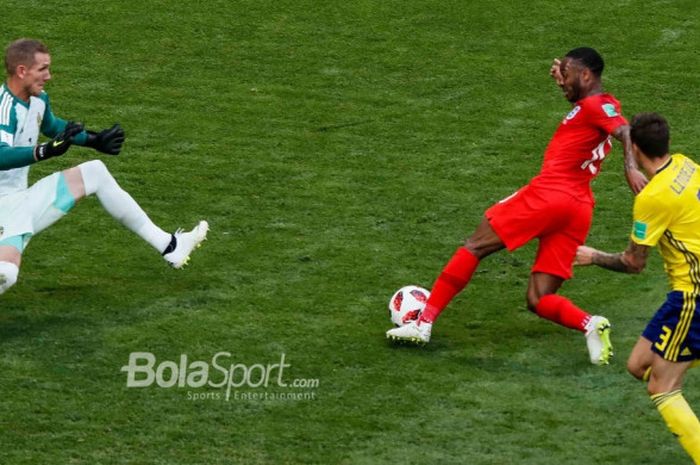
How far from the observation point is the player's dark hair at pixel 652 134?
773 centimetres

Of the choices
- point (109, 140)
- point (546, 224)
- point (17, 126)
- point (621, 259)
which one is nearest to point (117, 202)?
point (109, 140)

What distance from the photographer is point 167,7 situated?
1527 centimetres

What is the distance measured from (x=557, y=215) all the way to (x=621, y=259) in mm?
1323

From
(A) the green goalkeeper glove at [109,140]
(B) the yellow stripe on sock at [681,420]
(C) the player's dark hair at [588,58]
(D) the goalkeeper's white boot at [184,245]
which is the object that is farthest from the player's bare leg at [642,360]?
(A) the green goalkeeper glove at [109,140]

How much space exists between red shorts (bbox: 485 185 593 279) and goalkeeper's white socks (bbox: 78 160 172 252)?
2189 mm

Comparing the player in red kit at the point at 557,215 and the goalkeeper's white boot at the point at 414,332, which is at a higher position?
the player in red kit at the point at 557,215

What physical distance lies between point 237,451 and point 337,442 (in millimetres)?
546

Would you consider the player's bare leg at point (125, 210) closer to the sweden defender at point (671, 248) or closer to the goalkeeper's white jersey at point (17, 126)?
the goalkeeper's white jersey at point (17, 126)

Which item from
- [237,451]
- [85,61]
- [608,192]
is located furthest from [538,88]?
[237,451]

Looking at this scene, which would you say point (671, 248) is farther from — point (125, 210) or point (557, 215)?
point (125, 210)

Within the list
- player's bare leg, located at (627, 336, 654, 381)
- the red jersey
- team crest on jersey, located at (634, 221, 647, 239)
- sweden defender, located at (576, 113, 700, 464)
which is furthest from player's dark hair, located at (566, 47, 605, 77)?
player's bare leg, located at (627, 336, 654, 381)

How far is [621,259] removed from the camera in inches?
315

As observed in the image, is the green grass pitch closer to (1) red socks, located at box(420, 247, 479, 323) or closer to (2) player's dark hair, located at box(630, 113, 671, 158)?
(1) red socks, located at box(420, 247, 479, 323)

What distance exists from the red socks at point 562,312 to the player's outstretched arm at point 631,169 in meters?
0.89
